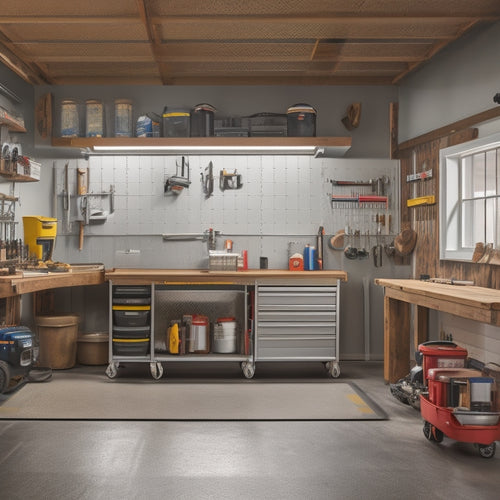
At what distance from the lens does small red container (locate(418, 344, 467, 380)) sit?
12.0 ft

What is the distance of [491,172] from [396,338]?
1567 millimetres

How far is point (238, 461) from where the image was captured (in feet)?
10.4

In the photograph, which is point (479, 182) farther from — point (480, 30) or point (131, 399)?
point (131, 399)

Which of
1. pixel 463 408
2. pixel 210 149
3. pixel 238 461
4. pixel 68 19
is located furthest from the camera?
pixel 210 149

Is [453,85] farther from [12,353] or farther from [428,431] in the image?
[12,353]

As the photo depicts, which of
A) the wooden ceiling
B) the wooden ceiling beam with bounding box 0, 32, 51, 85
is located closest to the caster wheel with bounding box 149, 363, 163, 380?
the wooden ceiling

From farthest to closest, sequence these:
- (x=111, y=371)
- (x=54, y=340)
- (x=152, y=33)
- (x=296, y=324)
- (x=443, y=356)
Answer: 1. (x=54, y=340)
2. (x=296, y=324)
3. (x=111, y=371)
4. (x=152, y=33)
5. (x=443, y=356)

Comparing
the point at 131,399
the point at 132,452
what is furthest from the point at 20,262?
the point at 132,452

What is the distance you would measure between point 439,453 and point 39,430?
8.19ft

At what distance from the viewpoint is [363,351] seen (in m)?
6.06

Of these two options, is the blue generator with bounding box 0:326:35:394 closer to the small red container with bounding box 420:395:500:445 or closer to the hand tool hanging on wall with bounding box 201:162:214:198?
the hand tool hanging on wall with bounding box 201:162:214:198

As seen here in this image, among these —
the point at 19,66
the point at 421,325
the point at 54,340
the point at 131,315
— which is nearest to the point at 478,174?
the point at 421,325

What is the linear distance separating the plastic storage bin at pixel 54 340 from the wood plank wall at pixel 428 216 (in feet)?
11.5

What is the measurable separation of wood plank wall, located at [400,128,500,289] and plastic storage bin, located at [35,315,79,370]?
3499mm
